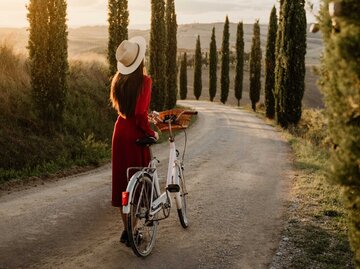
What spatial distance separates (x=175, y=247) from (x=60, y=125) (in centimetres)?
893

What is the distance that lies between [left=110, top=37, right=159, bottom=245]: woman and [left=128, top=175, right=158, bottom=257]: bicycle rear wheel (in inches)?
9.7

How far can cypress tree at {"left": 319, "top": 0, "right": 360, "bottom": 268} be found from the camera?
2895 mm

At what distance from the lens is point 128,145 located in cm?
538

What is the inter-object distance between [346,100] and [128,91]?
285 cm

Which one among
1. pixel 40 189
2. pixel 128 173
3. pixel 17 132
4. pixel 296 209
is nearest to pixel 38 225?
pixel 128 173

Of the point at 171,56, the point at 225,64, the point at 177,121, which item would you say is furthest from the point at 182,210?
the point at 225,64

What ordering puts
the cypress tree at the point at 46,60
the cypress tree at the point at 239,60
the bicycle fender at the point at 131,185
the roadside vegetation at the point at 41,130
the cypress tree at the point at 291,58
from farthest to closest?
the cypress tree at the point at 239,60 < the cypress tree at the point at 291,58 < the cypress tree at the point at 46,60 < the roadside vegetation at the point at 41,130 < the bicycle fender at the point at 131,185

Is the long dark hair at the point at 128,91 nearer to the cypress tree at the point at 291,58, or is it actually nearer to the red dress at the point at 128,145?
the red dress at the point at 128,145

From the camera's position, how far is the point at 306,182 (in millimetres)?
9906

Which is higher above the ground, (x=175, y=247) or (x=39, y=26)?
(x=39, y=26)

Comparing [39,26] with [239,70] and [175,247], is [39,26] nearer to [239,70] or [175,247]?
[175,247]

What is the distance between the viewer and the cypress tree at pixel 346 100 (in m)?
2.89

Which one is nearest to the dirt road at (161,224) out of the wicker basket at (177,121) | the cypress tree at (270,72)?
the wicker basket at (177,121)

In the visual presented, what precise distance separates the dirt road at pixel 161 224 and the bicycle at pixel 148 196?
0.80ft
